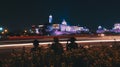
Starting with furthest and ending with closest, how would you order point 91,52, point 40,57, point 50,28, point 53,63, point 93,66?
point 50,28 < point 91,52 < point 40,57 < point 53,63 < point 93,66

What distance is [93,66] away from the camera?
9.33m

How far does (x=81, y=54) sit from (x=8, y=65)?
7.83 feet

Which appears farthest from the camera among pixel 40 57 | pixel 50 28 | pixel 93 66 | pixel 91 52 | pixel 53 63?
pixel 50 28

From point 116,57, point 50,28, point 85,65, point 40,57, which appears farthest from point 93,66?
point 50,28

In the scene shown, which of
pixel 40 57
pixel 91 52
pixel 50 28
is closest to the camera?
pixel 40 57

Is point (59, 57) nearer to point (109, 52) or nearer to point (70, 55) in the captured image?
point (70, 55)

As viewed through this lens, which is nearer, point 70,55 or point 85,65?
point 85,65

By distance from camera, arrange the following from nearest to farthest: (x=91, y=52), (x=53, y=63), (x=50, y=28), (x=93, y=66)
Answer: (x=93, y=66) → (x=53, y=63) → (x=91, y=52) → (x=50, y=28)

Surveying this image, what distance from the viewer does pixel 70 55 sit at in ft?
36.0

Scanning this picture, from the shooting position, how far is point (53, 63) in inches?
391

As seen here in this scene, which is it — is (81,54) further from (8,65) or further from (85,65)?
(8,65)

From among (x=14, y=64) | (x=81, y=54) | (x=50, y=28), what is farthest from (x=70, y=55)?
(x=50, y=28)

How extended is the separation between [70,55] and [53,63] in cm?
115

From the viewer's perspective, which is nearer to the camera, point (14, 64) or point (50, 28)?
point (14, 64)
